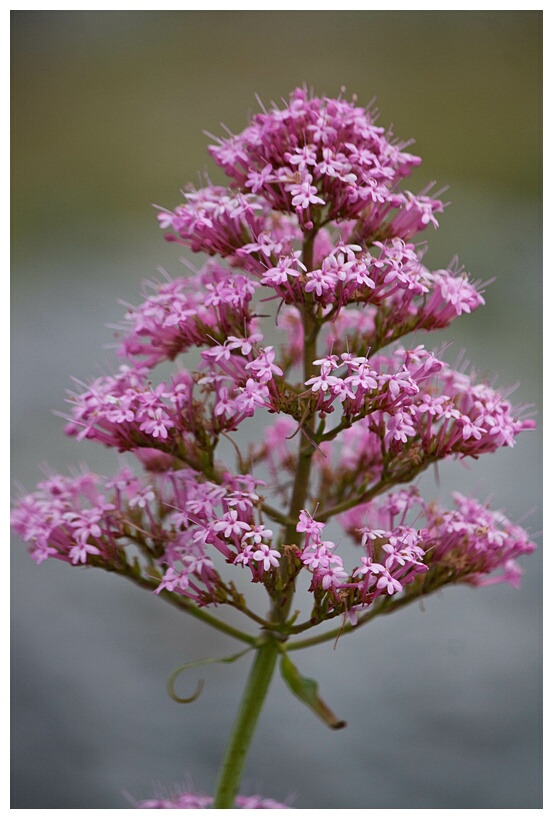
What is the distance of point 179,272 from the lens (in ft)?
11.7

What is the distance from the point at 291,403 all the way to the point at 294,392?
57 millimetres

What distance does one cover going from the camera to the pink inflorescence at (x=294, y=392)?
121 centimetres

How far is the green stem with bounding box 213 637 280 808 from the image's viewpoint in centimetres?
139

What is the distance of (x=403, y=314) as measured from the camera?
132cm

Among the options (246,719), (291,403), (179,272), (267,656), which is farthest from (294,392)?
(179,272)

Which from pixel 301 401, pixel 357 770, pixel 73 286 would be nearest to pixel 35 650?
pixel 357 770

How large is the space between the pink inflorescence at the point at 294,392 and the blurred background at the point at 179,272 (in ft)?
3.48

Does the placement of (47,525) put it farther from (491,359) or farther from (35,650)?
(491,359)

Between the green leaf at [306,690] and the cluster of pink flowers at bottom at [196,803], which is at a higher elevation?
the green leaf at [306,690]

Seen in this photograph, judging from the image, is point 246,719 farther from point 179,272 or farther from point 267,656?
point 179,272

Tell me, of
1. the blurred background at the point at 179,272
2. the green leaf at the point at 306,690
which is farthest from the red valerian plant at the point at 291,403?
the blurred background at the point at 179,272

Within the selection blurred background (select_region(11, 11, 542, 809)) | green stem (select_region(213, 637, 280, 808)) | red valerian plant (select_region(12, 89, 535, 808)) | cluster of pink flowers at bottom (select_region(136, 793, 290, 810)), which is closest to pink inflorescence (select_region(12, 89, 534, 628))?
red valerian plant (select_region(12, 89, 535, 808))

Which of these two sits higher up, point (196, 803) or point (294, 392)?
point (294, 392)

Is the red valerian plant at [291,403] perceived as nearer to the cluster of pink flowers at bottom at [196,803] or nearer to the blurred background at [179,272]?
the cluster of pink flowers at bottom at [196,803]
